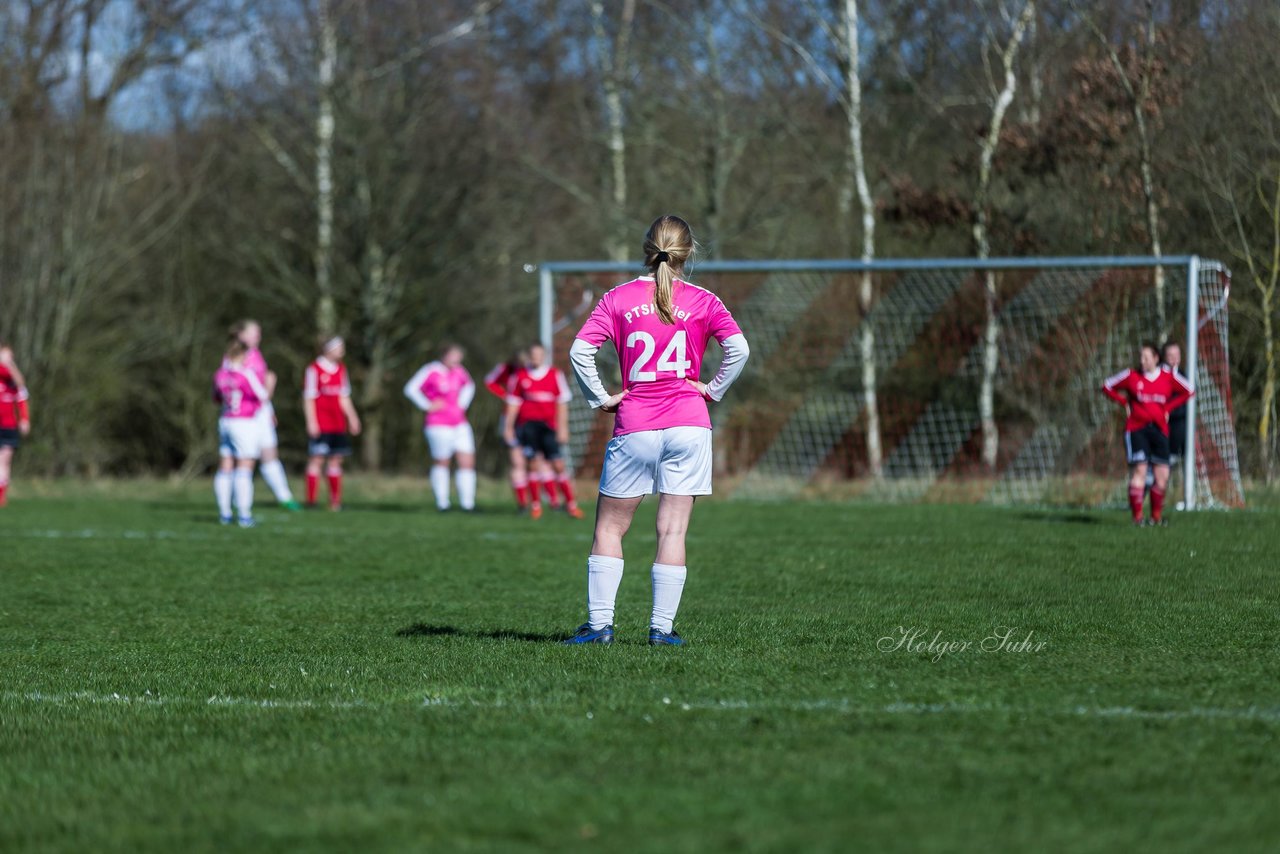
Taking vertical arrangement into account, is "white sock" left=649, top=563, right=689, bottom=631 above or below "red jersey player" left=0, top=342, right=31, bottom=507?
below

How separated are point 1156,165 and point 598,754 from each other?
17535 millimetres

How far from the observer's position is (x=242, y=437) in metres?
15.1

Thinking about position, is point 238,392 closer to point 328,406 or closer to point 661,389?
point 328,406

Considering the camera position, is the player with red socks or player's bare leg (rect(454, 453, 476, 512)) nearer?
the player with red socks

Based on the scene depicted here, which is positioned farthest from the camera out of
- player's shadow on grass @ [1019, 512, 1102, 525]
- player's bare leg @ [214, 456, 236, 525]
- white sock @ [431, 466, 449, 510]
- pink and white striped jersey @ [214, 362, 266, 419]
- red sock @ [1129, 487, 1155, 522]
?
white sock @ [431, 466, 449, 510]

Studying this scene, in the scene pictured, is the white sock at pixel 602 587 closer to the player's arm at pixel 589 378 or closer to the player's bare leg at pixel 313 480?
the player's arm at pixel 589 378

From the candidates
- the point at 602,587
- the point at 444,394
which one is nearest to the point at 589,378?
the point at 602,587

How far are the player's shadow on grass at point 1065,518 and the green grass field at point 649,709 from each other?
10.9 ft

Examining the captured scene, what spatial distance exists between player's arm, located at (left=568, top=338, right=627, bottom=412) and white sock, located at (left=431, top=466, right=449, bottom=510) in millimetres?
11081

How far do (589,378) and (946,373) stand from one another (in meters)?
14.4

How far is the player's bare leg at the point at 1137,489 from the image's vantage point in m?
13.8

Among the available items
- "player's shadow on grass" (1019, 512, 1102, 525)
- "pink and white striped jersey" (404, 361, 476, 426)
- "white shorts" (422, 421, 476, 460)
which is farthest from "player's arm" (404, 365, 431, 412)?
"player's shadow on grass" (1019, 512, 1102, 525)

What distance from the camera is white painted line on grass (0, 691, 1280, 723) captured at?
5.04m

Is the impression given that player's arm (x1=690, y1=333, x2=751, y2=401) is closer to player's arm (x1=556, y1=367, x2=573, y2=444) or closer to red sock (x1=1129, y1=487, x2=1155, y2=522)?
red sock (x1=1129, y1=487, x2=1155, y2=522)
